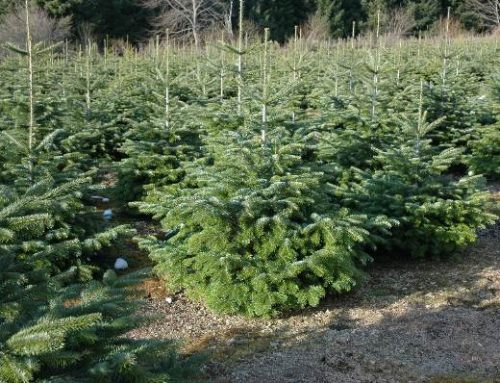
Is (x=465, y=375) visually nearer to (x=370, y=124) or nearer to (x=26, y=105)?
(x=370, y=124)

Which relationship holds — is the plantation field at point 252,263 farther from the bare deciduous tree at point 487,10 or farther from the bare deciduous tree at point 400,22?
the bare deciduous tree at point 487,10

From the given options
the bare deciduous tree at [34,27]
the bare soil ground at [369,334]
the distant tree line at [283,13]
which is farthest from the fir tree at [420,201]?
the distant tree line at [283,13]

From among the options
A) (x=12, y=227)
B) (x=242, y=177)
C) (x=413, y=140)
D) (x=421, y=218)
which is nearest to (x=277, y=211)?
(x=242, y=177)

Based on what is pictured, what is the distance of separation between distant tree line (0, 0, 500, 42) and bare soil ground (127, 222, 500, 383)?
28181mm

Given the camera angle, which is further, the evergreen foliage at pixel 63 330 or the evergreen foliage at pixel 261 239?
the evergreen foliage at pixel 261 239

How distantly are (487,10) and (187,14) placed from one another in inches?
858

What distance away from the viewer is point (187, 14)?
3959 cm

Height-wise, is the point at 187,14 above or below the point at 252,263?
above

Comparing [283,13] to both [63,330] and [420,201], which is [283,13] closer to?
[420,201]

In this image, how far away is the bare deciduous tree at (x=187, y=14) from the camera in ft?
123

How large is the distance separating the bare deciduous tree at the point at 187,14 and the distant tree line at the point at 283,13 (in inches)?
3.1

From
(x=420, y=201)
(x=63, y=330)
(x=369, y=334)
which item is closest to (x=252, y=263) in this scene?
(x=369, y=334)

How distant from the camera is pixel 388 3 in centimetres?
4331

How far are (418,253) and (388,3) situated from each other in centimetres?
3993
